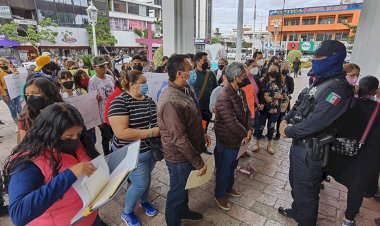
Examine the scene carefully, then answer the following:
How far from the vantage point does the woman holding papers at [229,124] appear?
234cm

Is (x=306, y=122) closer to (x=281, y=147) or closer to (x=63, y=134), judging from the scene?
(x=63, y=134)

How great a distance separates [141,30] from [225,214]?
44.0 m

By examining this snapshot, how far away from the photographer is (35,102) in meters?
1.80

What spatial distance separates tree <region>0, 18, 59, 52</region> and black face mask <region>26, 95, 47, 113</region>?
2880 centimetres

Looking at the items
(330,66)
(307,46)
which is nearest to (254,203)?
(330,66)

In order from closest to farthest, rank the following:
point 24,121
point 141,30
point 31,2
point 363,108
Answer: point 24,121, point 363,108, point 31,2, point 141,30

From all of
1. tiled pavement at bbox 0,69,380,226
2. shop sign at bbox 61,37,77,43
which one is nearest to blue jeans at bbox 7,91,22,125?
tiled pavement at bbox 0,69,380,226

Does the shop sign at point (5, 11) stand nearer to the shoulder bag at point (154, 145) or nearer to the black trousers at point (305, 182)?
the shoulder bag at point (154, 145)

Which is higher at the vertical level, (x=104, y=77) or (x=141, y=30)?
→ (x=141, y=30)

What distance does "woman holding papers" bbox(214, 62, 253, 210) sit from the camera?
2.34 meters

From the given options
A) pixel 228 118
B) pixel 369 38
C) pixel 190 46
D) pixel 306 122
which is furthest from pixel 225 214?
pixel 369 38

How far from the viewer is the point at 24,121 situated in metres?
1.78

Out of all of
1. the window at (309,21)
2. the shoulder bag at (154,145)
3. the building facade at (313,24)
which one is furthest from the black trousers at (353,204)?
the window at (309,21)

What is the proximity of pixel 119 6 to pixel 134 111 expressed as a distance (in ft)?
143
